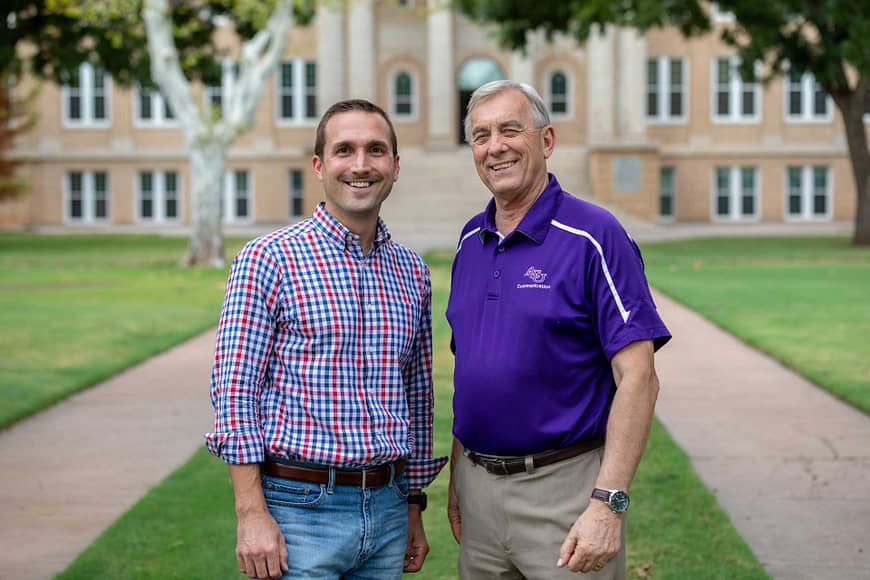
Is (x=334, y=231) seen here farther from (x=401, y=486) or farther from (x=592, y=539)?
(x=592, y=539)

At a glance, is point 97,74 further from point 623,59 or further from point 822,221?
point 822,221

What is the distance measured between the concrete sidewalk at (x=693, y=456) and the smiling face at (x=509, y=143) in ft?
9.83

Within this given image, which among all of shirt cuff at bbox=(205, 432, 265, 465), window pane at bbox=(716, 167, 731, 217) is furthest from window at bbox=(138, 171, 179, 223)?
shirt cuff at bbox=(205, 432, 265, 465)

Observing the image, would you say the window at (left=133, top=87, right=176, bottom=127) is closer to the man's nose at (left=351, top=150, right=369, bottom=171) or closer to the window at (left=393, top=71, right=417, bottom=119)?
the window at (left=393, top=71, right=417, bottom=119)

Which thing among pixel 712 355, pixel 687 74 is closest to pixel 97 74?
pixel 687 74

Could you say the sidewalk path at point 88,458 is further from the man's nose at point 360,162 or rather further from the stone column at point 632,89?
the stone column at point 632,89

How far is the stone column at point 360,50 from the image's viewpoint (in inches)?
1837

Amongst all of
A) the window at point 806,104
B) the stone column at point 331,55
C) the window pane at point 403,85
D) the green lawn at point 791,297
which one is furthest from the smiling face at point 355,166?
the window at point 806,104

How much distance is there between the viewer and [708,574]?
564 centimetres

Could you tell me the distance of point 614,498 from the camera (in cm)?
326

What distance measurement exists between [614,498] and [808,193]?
48.7 m

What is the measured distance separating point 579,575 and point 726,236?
35622mm

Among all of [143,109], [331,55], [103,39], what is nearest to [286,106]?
[331,55]

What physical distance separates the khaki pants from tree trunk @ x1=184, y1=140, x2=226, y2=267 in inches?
862
